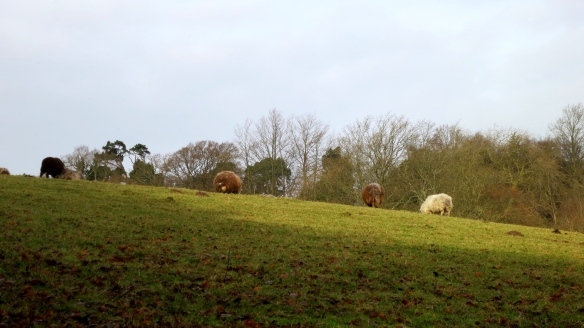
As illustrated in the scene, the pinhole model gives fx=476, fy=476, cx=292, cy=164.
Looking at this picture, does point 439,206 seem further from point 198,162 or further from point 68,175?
point 198,162

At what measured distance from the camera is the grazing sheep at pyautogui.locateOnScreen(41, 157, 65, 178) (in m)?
27.2

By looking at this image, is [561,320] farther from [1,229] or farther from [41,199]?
[41,199]

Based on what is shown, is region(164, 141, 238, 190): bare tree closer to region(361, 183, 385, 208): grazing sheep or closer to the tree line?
the tree line

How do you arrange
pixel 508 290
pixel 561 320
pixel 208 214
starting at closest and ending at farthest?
pixel 561 320 < pixel 508 290 < pixel 208 214

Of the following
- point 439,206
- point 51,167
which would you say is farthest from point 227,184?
point 439,206

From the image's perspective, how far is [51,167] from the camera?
27250mm

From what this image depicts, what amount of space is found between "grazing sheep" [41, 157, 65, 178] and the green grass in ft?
23.4

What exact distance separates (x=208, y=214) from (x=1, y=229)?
26.8 feet

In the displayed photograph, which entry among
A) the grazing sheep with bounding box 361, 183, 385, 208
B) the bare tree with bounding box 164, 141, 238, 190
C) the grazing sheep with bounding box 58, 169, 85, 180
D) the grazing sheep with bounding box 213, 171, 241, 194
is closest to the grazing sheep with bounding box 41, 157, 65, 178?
the grazing sheep with bounding box 58, 169, 85, 180

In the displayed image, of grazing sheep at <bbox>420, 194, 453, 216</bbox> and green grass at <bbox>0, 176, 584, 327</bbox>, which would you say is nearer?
green grass at <bbox>0, 176, 584, 327</bbox>

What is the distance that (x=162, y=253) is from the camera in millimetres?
11594

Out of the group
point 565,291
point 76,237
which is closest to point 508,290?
point 565,291

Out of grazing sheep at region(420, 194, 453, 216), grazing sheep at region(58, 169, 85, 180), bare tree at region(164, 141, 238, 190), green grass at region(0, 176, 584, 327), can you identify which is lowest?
green grass at region(0, 176, 584, 327)

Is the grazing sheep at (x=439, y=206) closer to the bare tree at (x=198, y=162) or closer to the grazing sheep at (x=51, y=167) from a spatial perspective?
the grazing sheep at (x=51, y=167)
